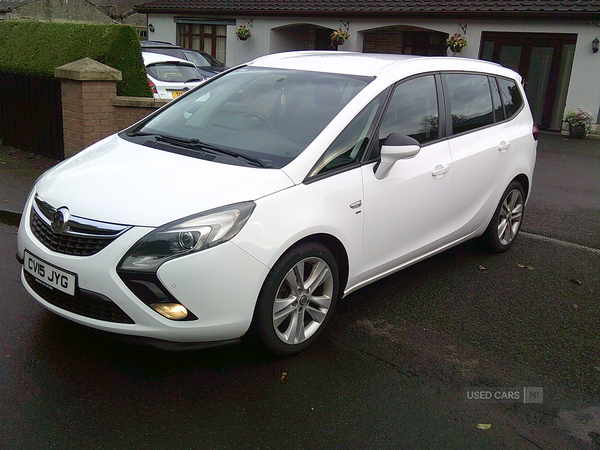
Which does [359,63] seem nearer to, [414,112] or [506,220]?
[414,112]

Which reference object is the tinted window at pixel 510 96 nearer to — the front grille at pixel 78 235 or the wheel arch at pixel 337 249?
the wheel arch at pixel 337 249

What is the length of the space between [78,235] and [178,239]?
0.55 metres

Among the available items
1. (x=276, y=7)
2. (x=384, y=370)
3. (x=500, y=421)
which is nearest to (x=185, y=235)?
(x=384, y=370)

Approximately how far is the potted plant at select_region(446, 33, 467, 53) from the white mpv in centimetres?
1302

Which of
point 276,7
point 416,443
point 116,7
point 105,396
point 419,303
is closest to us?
point 416,443

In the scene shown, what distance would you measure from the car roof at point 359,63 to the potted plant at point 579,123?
11191 mm

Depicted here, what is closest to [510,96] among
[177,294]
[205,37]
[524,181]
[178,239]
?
[524,181]

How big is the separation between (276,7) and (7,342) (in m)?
19.8

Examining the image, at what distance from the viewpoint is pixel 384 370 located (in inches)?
144

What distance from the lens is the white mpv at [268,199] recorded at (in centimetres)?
311

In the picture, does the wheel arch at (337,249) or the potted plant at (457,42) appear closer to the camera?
the wheel arch at (337,249)

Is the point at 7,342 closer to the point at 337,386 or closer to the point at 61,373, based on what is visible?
the point at 61,373

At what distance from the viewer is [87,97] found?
755cm

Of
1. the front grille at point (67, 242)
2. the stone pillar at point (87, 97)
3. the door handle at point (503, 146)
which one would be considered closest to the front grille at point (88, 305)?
the front grille at point (67, 242)
